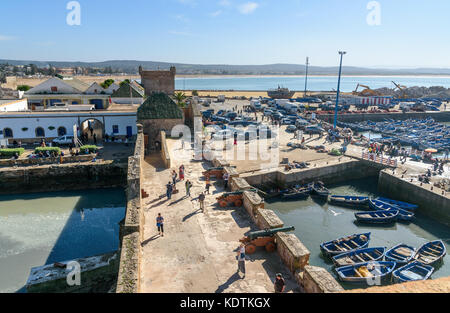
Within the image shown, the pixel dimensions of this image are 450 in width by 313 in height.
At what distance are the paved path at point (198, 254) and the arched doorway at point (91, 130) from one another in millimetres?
21080

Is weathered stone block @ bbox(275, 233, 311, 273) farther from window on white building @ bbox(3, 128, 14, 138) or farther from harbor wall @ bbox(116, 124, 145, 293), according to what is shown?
window on white building @ bbox(3, 128, 14, 138)

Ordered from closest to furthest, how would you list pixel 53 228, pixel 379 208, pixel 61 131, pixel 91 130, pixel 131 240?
pixel 131 240
pixel 53 228
pixel 379 208
pixel 61 131
pixel 91 130

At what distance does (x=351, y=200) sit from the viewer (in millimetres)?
25703

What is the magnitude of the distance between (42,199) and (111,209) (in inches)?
240

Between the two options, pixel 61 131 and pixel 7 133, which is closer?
pixel 7 133

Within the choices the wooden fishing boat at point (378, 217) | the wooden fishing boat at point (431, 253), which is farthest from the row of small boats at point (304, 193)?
the wooden fishing boat at point (431, 253)

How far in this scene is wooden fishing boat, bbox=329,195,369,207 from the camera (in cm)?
2556

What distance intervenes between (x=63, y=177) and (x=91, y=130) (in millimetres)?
10723

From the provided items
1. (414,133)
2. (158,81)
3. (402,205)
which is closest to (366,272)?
(402,205)

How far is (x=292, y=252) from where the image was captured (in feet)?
35.5

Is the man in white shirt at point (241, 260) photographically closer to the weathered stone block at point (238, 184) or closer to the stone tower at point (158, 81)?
the weathered stone block at point (238, 184)

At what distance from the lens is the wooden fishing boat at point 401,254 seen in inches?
704

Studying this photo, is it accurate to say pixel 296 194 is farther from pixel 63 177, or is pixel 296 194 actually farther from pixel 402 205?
pixel 63 177

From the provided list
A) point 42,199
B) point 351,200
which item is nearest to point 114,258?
point 42,199
